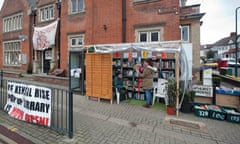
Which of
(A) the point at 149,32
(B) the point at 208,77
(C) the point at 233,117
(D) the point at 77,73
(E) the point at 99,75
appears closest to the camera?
(C) the point at 233,117

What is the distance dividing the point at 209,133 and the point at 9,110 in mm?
6660

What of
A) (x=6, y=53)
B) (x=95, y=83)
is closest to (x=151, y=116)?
(x=95, y=83)

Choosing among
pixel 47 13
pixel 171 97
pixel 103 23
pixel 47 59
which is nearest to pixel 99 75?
pixel 171 97

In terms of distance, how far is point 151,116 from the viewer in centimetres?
628

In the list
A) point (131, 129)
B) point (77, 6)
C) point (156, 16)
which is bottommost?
point (131, 129)

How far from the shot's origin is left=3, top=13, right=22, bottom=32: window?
20047mm

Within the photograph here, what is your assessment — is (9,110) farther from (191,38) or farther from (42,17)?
(42,17)

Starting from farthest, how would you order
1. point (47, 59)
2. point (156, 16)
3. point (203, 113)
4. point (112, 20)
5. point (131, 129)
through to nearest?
point (47, 59) → point (112, 20) → point (156, 16) → point (203, 113) → point (131, 129)

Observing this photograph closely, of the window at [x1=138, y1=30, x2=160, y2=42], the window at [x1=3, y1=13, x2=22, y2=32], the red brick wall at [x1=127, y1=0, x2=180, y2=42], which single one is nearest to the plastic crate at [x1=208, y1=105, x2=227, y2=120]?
the red brick wall at [x1=127, y1=0, x2=180, y2=42]

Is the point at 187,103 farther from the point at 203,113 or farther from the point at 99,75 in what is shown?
the point at 99,75

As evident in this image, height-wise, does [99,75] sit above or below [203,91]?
above

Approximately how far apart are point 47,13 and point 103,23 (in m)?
7.90

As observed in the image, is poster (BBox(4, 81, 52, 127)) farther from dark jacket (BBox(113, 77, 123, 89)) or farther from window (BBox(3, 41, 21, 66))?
window (BBox(3, 41, 21, 66))

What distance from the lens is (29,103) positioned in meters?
5.11
